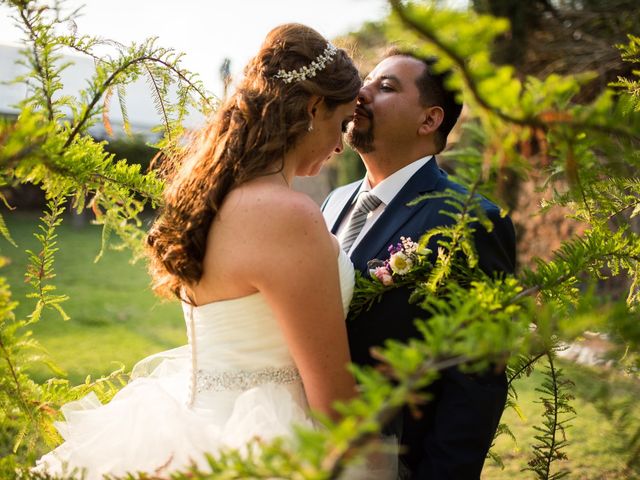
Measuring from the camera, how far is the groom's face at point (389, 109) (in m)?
2.87

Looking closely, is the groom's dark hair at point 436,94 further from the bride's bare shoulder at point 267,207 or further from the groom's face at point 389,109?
the bride's bare shoulder at point 267,207

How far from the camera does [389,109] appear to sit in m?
2.87

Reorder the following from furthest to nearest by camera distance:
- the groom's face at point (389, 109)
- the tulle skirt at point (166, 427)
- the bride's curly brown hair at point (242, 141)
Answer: the groom's face at point (389, 109), the bride's curly brown hair at point (242, 141), the tulle skirt at point (166, 427)

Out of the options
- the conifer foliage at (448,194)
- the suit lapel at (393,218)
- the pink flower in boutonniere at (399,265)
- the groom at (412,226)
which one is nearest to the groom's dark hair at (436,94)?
the groom at (412,226)

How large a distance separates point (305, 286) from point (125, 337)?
21.4ft

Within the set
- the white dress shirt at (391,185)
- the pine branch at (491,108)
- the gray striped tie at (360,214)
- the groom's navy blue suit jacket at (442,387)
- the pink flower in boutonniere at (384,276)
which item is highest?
the pine branch at (491,108)

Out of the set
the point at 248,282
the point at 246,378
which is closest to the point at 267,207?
the point at 248,282

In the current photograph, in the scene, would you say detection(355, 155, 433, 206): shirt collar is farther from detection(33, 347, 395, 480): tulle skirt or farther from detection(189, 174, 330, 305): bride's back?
detection(33, 347, 395, 480): tulle skirt

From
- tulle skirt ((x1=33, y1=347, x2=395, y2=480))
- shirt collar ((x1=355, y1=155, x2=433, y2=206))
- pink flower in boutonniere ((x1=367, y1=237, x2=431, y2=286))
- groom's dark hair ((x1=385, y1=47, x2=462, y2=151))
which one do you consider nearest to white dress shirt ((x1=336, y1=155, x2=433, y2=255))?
Result: shirt collar ((x1=355, y1=155, x2=433, y2=206))

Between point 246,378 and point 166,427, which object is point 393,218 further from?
point 166,427

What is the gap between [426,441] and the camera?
6.87ft

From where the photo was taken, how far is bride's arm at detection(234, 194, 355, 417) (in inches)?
63.2

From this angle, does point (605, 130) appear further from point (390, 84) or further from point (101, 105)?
point (390, 84)

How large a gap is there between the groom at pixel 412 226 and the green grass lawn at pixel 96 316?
253 cm
